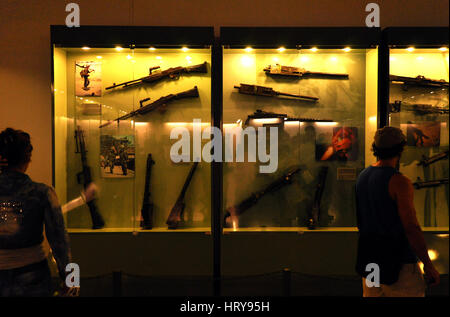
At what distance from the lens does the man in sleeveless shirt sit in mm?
2244

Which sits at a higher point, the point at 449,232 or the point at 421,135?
the point at 421,135

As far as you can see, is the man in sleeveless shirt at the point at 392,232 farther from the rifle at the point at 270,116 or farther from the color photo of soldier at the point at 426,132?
the color photo of soldier at the point at 426,132

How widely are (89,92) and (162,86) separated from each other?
0.87m

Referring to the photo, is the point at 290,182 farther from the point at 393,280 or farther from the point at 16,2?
the point at 16,2

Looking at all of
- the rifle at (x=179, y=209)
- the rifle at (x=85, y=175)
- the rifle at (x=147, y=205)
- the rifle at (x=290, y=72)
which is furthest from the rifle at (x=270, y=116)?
the rifle at (x=85, y=175)

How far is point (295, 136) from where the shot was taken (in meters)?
4.66

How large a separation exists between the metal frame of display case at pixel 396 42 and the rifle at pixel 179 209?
2.27 m

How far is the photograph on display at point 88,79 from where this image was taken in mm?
4617

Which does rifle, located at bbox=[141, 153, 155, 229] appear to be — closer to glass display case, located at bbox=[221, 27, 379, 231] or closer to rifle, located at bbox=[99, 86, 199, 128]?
rifle, located at bbox=[99, 86, 199, 128]

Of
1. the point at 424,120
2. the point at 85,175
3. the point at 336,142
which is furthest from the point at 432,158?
the point at 85,175

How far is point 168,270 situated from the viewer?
4.47m

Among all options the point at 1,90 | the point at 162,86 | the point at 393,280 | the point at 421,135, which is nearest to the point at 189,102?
the point at 162,86

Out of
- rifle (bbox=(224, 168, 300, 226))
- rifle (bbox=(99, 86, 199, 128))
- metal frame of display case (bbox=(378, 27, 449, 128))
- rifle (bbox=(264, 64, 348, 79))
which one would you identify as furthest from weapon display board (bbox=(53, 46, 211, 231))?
metal frame of display case (bbox=(378, 27, 449, 128))

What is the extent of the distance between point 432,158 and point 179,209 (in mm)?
3048
